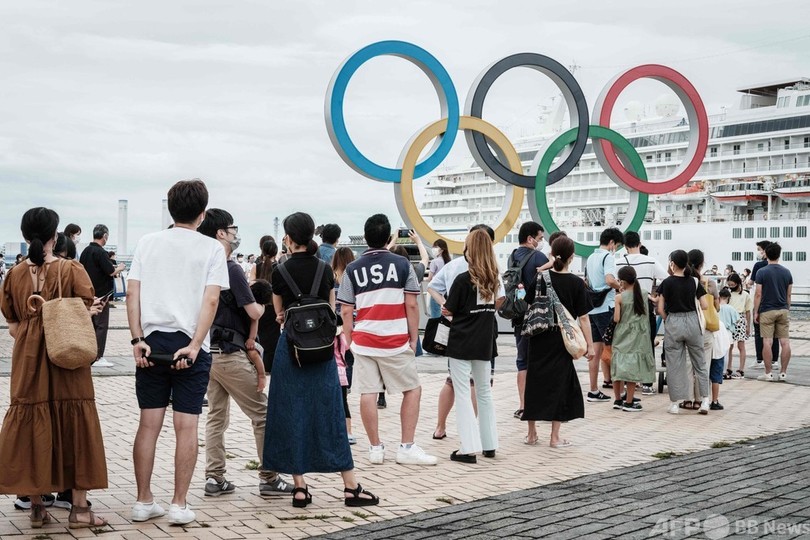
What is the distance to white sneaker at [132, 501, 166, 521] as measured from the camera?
4367mm

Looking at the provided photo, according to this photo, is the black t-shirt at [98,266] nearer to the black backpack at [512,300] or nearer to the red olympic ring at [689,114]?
the black backpack at [512,300]

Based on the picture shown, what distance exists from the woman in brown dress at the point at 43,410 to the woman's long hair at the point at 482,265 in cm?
275

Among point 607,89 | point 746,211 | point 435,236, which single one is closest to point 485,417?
point 435,236

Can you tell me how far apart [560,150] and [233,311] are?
10733 mm

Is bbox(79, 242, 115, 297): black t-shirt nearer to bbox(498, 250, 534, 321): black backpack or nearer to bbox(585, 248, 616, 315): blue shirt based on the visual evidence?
bbox(498, 250, 534, 321): black backpack

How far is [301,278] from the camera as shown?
491 cm

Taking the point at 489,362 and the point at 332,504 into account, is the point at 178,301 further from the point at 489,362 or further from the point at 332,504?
the point at 489,362

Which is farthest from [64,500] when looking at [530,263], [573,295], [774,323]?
[774,323]

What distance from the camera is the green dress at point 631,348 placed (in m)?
8.44

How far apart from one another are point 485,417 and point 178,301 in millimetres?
2796

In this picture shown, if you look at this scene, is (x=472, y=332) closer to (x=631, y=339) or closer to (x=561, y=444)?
(x=561, y=444)

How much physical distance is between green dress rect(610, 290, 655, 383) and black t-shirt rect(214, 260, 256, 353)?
4.61 meters

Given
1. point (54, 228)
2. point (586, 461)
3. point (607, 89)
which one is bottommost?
point (586, 461)

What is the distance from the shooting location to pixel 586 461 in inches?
245
